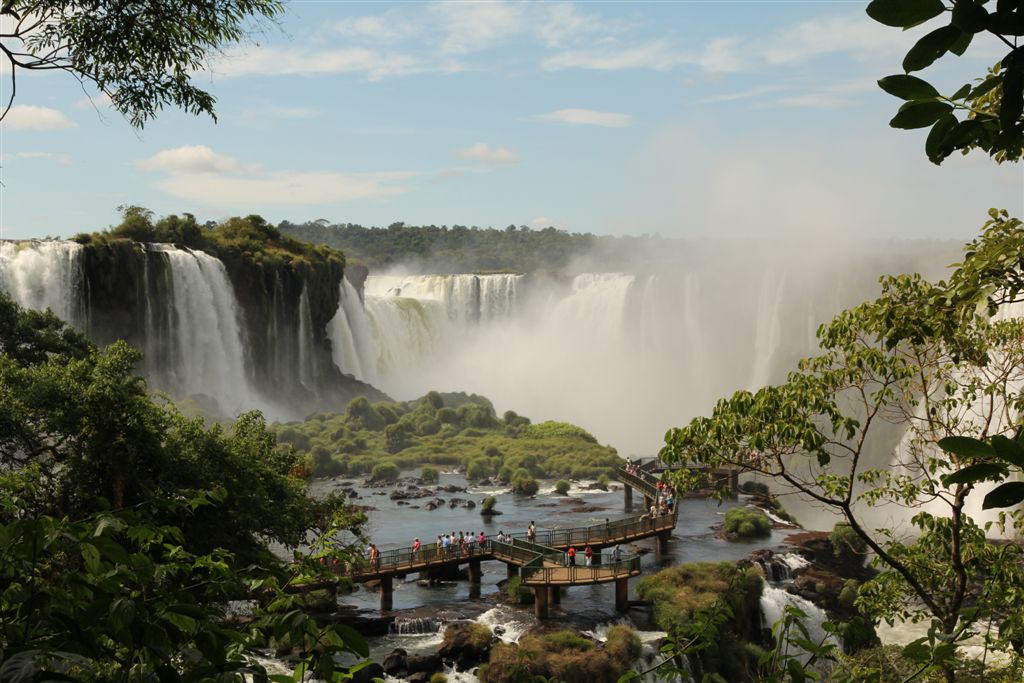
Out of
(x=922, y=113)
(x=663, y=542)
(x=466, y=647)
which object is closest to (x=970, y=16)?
(x=922, y=113)

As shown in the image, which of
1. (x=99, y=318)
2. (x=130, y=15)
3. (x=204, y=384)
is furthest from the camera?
(x=204, y=384)

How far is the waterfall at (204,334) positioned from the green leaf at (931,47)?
41279 mm

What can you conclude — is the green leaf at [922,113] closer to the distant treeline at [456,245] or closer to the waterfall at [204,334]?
the waterfall at [204,334]

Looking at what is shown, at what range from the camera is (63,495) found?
45.8 ft

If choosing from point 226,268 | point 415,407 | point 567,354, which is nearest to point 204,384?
point 226,268

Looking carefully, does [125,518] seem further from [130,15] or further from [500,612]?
[500,612]

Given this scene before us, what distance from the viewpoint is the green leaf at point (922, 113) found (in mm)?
1498

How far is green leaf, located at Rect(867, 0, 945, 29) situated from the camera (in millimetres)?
1309

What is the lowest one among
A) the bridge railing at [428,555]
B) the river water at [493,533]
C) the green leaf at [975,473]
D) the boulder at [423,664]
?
the river water at [493,533]

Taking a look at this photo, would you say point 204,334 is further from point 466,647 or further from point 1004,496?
point 1004,496

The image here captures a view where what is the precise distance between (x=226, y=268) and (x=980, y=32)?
148 feet

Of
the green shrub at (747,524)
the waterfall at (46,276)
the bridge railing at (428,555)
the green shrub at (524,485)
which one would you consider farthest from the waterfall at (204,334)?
the green shrub at (747,524)

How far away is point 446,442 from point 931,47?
139 ft

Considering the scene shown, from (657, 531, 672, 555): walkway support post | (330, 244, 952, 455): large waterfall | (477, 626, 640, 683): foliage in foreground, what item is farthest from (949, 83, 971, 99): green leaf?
(330, 244, 952, 455): large waterfall
